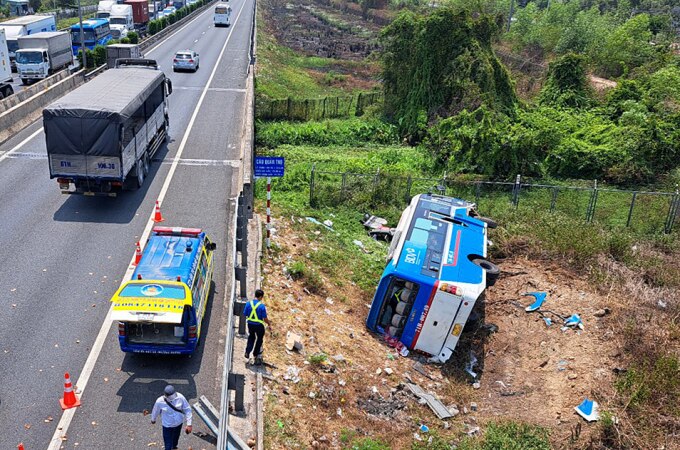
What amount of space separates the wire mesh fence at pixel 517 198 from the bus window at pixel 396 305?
795cm

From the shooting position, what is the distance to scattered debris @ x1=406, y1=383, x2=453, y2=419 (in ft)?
38.4

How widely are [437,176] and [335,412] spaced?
675 inches

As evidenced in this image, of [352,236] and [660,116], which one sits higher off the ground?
[660,116]

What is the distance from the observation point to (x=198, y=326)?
1152cm

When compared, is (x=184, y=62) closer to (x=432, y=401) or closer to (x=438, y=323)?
(x=438, y=323)

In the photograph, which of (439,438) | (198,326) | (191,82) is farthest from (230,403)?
(191,82)

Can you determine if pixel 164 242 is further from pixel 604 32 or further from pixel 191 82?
pixel 604 32

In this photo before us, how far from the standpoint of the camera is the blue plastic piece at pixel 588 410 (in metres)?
11.2

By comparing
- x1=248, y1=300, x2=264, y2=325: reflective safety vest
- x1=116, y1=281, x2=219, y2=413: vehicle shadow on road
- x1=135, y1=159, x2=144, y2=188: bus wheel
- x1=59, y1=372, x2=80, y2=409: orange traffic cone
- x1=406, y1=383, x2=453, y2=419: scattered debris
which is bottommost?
x1=406, y1=383, x2=453, y2=419: scattered debris

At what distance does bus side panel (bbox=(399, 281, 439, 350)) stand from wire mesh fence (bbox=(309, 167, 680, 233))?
8.58 meters

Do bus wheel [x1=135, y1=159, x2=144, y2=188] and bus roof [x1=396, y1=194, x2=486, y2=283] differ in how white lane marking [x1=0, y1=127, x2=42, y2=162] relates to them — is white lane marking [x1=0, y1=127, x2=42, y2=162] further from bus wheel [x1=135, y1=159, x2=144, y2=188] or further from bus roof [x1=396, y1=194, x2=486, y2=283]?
bus roof [x1=396, y1=194, x2=486, y2=283]

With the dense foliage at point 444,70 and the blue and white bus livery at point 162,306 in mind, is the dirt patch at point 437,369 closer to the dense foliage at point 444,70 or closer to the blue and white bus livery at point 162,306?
the blue and white bus livery at point 162,306

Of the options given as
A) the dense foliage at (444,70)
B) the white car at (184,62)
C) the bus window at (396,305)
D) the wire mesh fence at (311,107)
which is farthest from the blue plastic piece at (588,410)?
the white car at (184,62)

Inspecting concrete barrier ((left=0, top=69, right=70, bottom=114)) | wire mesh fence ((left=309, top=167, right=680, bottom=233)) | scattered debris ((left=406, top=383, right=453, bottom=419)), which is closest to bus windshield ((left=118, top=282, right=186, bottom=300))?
scattered debris ((left=406, top=383, right=453, bottom=419))
